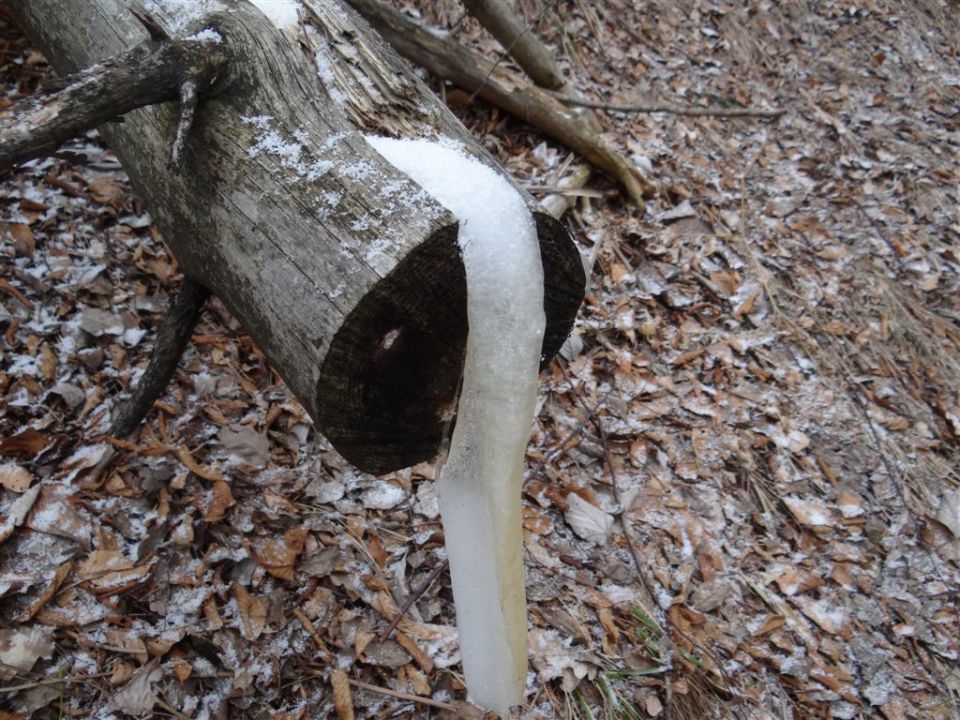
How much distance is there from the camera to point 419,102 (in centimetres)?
174

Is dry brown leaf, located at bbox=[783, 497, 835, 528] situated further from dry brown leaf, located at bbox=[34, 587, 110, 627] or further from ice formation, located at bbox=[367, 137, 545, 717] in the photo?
dry brown leaf, located at bbox=[34, 587, 110, 627]

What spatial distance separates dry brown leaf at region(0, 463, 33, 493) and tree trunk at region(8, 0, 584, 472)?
0.98 meters

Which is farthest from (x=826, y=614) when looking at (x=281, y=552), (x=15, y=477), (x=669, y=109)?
(x=669, y=109)

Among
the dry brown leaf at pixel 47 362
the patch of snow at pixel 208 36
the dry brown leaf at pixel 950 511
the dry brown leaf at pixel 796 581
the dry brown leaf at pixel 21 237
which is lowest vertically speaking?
the dry brown leaf at pixel 47 362

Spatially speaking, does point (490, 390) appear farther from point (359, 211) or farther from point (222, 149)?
point (222, 149)

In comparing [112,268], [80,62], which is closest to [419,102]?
[80,62]

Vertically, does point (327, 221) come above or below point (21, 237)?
above

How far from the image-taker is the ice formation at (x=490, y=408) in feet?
4.72

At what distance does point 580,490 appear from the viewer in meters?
2.76

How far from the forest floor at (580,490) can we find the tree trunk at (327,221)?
367 mm

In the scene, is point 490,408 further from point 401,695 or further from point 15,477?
point 15,477

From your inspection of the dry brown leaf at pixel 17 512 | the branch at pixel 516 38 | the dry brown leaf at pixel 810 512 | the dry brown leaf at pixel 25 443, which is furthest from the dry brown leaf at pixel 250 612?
the branch at pixel 516 38

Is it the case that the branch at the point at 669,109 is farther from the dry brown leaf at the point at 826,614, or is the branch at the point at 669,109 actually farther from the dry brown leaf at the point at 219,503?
the dry brown leaf at the point at 219,503

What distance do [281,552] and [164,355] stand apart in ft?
2.70
